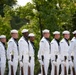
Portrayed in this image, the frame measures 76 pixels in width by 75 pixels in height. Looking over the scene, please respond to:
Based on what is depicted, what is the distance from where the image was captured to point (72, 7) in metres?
26.2

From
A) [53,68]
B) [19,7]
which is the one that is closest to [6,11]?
[19,7]

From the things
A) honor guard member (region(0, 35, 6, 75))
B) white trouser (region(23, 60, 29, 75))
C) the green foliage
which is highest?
the green foliage

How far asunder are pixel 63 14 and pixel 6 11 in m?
3.49

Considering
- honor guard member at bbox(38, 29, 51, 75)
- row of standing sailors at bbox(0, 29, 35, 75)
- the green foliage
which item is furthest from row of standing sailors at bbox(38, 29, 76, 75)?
Result: the green foliage

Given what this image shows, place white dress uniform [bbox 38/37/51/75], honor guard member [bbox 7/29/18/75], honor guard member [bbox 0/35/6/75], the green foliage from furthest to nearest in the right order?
the green foliage
white dress uniform [bbox 38/37/51/75]
honor guard member [bbox 0/35/6/75]
honor guard member [bbox 7/29/18/75]

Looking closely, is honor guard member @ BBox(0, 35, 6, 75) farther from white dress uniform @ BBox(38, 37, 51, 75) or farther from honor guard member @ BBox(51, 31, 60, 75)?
honor guard member @ BBox(51, 31, 60, 75)

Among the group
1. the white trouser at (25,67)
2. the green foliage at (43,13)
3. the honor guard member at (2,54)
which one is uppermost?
the green foliage at (43,13)

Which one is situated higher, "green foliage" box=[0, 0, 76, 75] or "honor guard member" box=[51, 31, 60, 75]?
"green foliage" box=[0, 0, 76, 75]

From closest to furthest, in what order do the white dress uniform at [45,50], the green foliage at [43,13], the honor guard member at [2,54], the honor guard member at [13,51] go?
the honor guard member at [13,51] → the honor guard member at [2,54] → the white dress uniform at [45,50] → the green foliage at [43,13]

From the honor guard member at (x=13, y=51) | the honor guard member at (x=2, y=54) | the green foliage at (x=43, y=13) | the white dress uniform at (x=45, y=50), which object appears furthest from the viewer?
the green foliage at (x=43, y=13)

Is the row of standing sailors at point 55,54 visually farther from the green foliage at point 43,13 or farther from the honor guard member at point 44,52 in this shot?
the green foliage at point 43,13

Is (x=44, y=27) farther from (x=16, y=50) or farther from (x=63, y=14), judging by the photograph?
(x=16, y=50)

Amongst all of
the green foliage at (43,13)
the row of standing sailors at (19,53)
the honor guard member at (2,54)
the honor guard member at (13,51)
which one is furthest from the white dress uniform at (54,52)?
the green foliage at (43,13)

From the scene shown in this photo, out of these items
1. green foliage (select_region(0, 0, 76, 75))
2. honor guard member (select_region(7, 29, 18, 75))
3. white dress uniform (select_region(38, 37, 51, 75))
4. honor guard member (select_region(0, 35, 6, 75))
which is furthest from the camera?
green foliage (select_region(0, 0, 76, 75))
